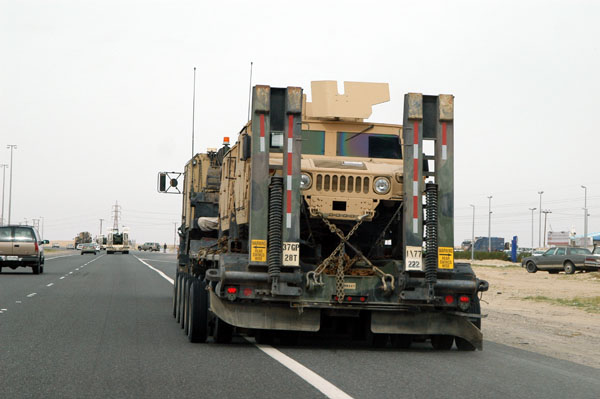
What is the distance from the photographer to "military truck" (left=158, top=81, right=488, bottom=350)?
36.5 ft

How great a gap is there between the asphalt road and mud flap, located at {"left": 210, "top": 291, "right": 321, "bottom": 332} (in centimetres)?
35

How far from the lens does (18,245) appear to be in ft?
120

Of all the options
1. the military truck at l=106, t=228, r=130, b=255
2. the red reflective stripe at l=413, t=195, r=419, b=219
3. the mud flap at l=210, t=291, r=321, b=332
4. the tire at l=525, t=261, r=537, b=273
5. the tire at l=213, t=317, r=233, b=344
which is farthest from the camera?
the military truck at l=106, t=228, r=130, b=255

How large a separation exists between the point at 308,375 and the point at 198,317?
341cm

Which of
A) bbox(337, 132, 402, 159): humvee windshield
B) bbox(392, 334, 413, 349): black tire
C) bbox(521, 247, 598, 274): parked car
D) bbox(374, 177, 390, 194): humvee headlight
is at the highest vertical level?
bbox(337, 132, 402, 159): humvee windshield

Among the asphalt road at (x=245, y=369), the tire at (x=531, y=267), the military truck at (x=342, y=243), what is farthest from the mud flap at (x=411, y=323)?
the tire at (x=531, y=267)

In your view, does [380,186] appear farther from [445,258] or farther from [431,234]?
[445,258]

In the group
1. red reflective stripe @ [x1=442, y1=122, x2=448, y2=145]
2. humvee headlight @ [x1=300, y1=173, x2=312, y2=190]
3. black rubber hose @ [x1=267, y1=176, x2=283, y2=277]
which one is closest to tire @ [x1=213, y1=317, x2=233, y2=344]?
black rubber hose @ [x1=267, y1=176, x2=283, y2=277]

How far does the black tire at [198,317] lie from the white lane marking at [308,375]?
968 mm

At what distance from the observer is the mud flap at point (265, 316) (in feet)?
37.0

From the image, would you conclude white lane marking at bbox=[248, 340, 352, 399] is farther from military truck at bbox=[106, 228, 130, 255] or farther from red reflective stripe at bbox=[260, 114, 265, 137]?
military truck at bbox=[106, 228, 130, 255]

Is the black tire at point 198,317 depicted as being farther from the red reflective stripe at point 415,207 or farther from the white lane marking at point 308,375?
the red reflective stripe at point 415,207

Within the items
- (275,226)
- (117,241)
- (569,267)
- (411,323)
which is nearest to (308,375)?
(275,226)

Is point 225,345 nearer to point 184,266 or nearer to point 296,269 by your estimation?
point 296,269
